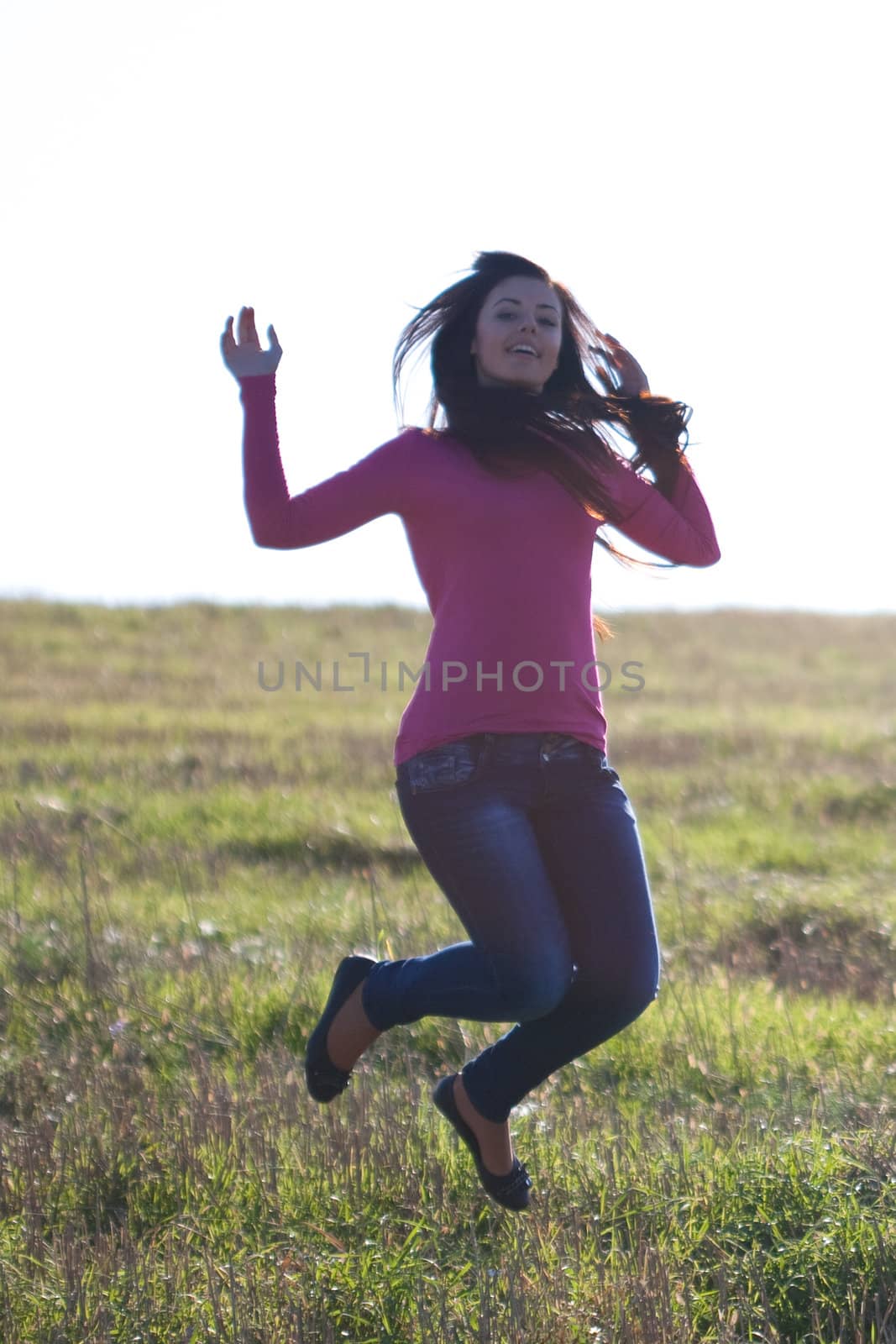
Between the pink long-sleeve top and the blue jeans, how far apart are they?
0.27 ft

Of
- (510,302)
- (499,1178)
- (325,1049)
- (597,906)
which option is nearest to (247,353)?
(510,302)

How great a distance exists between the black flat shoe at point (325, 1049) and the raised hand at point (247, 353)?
1540 millimetres

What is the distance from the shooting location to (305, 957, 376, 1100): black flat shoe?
392cm

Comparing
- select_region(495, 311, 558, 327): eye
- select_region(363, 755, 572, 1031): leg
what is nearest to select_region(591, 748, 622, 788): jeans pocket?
select_region(363, 755, 572, 1031): leg

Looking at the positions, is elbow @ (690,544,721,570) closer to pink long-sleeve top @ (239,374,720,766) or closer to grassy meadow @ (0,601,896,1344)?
pink long-sleeve top @ (239,374,720,766)

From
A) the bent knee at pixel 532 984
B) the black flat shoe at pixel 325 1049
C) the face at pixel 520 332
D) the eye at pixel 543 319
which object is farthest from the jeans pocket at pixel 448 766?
the eye at pixel 543 319

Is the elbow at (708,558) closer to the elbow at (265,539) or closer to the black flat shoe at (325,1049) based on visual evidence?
the elbow at (265,539)

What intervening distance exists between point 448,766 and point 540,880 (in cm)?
34

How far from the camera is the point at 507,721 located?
11.3 feet

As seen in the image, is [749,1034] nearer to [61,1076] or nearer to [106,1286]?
[61,1076]

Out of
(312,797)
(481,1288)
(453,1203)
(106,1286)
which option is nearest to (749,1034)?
(453,1203)

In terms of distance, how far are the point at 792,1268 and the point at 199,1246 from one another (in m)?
1.42

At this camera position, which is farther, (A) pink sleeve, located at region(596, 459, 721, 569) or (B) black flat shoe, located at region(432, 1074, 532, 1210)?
(A) pink sleeve, located at region(596, 459, 721, 569)

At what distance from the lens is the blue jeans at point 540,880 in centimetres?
339
